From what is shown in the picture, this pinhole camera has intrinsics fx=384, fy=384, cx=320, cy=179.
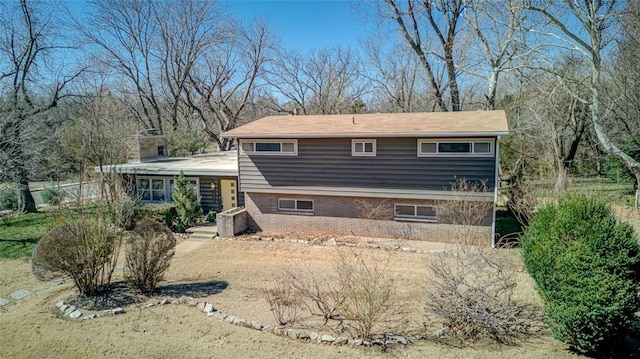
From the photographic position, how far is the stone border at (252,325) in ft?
22.5

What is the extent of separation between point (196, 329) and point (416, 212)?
9.02 meters

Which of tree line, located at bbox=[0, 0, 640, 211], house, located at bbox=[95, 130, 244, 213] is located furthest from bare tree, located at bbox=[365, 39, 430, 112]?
house, located at bbox=[95, 130, 244, 213]

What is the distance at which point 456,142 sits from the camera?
12891 mm

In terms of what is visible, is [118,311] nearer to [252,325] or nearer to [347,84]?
[252,325]

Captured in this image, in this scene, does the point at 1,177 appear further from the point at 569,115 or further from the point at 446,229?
the point at 569,115

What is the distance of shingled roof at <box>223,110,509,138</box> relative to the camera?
1270 cm

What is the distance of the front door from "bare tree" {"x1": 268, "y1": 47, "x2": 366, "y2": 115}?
1645 cm

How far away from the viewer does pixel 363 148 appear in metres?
14.0

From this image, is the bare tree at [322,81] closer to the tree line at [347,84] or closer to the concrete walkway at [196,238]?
the tree line at [347,84]

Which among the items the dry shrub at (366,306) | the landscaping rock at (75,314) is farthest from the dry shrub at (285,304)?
the landscaping rock at (75,314)

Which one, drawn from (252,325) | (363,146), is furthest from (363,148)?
(252,325)

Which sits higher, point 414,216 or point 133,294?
point 414,216

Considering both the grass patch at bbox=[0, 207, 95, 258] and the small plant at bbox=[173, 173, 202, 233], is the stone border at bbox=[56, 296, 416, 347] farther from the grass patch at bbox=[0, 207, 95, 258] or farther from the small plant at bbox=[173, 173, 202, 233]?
the small plant at bbox=[173, 173, 202, 233]

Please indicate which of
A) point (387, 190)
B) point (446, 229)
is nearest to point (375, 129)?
point (387, 190)
